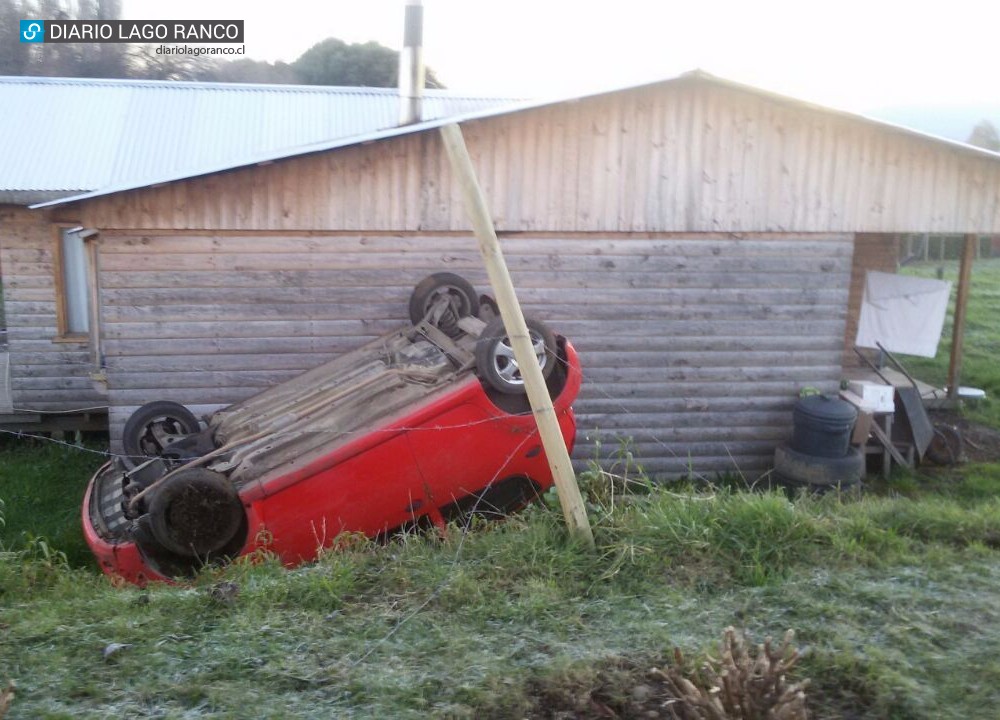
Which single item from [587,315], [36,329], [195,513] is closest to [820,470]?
[587,315]

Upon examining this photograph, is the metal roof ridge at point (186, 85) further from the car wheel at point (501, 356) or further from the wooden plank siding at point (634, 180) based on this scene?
the car wheel at point (501, 356)

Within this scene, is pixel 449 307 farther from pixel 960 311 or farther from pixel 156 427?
pixel 960 311

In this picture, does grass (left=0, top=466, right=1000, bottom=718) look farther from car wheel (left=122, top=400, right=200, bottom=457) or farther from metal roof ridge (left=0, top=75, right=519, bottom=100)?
metal roof ridge (left=0, top=75, right=519, bottom=100)

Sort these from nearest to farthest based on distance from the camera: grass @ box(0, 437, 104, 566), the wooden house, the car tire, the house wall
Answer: grass @ box(0, 437, 104, 566) < the wooden house < the car tire < the house wall

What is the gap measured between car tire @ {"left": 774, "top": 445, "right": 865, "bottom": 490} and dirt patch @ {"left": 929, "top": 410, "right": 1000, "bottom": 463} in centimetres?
250

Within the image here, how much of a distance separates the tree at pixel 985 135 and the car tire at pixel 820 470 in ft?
130

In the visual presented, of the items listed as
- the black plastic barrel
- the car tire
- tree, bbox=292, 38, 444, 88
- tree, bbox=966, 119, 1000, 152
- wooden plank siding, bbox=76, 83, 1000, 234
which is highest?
tree, bbox=292, 38, 444, 88

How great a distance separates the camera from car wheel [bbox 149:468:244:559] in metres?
6.49

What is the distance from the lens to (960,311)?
42.0 ft

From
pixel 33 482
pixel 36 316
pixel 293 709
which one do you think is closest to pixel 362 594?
pixel 293 709

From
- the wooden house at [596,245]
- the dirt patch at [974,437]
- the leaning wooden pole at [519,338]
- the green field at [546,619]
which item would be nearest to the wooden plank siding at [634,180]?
the wooden house at [596,245]

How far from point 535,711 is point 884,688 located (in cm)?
150

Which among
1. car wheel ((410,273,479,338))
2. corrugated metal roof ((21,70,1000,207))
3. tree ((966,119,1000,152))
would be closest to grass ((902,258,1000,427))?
corrugated metal roof ((21,70,1000,207))

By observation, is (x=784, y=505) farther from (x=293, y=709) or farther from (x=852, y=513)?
(x=293, y=709)
